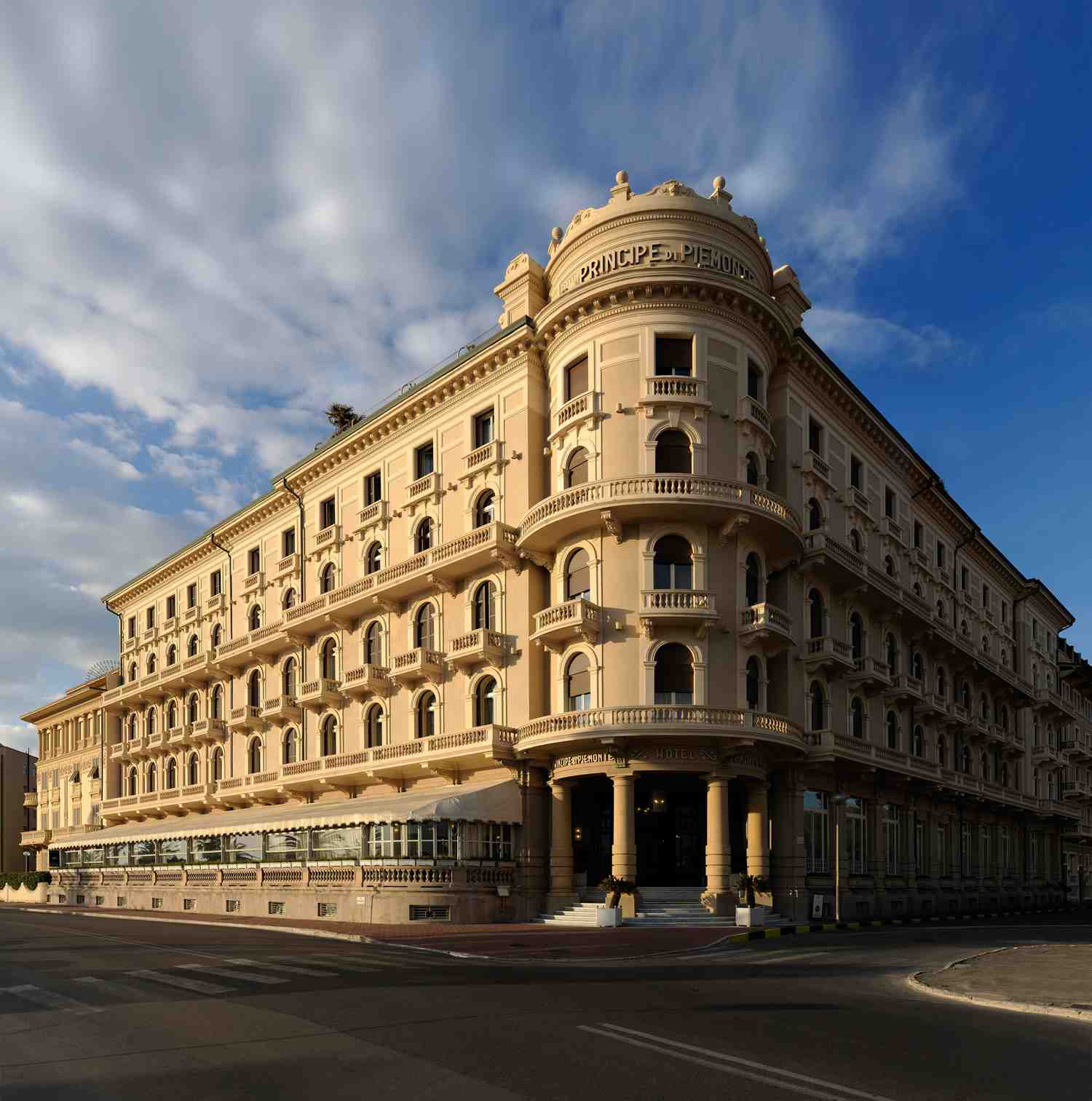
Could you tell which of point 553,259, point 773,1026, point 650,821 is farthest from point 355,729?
point 773,1026

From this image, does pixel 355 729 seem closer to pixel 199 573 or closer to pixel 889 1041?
pixel 199 573

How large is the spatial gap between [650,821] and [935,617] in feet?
64.3

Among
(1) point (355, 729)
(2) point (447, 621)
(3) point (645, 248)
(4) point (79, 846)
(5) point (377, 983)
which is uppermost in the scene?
Result: (3) point (645, 248)

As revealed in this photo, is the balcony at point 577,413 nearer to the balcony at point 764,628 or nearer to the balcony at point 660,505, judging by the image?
the balcony at point 660,505

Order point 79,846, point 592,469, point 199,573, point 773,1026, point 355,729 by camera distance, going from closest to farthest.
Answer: point 773,1026 < point 592,469 < point 355,729 < point 79,846 < point 199,573

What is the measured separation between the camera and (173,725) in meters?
60.2

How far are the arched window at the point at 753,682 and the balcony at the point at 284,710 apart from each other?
71.9 ft

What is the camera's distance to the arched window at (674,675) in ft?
105

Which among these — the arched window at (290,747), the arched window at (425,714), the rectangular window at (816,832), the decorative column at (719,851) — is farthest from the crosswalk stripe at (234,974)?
the arched window at (290,747)

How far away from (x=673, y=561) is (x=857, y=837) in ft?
49.7

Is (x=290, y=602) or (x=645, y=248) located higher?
(x=645, y=248)

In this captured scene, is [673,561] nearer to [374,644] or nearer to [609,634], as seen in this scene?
[609,634]

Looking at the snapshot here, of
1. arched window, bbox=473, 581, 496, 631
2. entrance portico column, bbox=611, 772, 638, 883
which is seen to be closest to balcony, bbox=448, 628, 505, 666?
arched window, bbox=473, 581, 496, 631

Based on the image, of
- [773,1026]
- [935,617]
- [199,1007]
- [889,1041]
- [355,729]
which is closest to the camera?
[889,1041]
